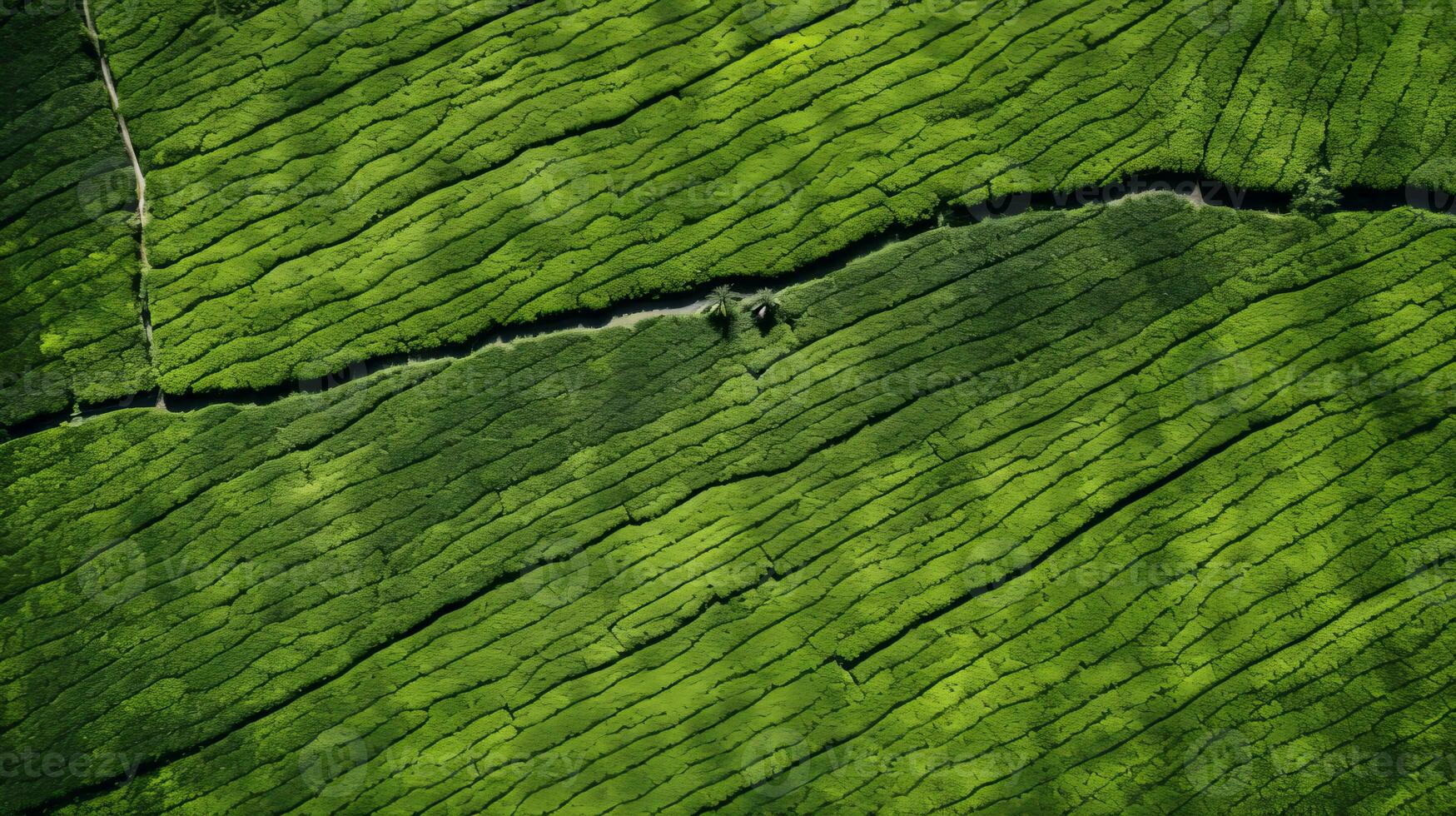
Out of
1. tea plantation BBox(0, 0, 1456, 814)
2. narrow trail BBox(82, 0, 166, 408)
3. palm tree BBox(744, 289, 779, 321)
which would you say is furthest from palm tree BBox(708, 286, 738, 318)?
narrow trail BBox(82, 0, 166, 408)

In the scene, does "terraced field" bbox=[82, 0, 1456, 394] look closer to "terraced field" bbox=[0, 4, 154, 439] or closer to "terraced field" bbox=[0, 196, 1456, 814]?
"terraced field" bbox=[0, 4, 154, 439]

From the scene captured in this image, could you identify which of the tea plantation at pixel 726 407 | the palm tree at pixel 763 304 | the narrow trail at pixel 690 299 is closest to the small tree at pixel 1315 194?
the tea plantation at pixel 726 407

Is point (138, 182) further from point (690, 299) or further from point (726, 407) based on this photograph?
point (726, 407)

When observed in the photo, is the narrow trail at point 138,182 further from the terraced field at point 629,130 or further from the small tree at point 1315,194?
the small tree at point 1315,194

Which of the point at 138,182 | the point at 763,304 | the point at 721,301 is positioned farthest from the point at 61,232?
the point at 763,304

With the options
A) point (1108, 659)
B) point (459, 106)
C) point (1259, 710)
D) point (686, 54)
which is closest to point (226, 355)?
point (459, 106)

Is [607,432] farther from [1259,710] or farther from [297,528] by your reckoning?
[1259,710]

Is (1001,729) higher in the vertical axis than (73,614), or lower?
lower
